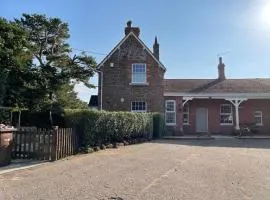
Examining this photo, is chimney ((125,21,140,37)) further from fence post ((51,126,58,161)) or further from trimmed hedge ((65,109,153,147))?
fence post ((51,126,58,161))

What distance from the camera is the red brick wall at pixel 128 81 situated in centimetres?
2991

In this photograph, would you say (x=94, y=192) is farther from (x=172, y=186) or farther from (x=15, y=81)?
(x=15, y=81)

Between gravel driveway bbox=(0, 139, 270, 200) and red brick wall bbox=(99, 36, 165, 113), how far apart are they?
16.1m

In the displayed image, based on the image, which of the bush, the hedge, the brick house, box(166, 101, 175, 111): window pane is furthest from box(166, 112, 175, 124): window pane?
the bush

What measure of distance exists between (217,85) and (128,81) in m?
8.91

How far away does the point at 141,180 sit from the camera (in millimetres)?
9484

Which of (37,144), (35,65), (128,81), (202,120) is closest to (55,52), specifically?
(35,65)

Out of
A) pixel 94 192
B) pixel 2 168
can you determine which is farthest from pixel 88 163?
pixel 94 192

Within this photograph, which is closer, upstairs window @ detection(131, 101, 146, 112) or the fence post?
the fence post

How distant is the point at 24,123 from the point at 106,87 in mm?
7114

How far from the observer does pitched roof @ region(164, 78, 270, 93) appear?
32156 mm

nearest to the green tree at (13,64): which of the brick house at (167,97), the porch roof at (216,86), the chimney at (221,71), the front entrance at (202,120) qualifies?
the brick house at (167,97)

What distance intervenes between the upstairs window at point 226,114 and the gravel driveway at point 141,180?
18540 millimetres

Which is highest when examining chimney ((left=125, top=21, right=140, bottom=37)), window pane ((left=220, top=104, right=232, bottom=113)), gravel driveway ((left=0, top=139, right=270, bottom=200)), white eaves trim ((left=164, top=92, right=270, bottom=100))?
chimney ((left=125, top=21, right=140, bottom=37))
